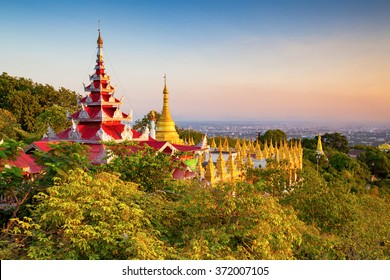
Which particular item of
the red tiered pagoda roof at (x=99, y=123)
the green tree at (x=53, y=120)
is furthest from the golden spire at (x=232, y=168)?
the green tree at (x=53, y=120)

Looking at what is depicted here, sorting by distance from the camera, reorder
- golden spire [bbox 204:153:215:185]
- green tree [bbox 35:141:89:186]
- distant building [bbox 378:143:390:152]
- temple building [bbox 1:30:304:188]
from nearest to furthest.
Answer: green tree [bbox 35:141:89:186]
golden spire [bbox 204:153:215:185]
temple building [bbox 1:30:304:188]
distant building [bbox 378:143:390:152]

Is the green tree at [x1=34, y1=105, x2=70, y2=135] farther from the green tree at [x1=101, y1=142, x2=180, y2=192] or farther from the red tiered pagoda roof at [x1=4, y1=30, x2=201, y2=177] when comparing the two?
the green tree at [x1=101, y1=142, x2=180, y2=192]

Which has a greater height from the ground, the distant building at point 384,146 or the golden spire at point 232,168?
the golden spire at point 232,168

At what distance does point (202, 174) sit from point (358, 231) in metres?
7.88

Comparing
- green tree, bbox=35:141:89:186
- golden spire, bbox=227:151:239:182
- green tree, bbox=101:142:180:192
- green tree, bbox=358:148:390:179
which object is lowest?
green tree, bbox=358:148:390:179

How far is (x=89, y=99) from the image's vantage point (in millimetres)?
21125

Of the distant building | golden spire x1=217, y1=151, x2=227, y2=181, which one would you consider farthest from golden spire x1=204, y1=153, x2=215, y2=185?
the distant building

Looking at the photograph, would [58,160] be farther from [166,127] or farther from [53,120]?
[53,120]

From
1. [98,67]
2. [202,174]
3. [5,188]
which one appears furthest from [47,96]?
[5,188]

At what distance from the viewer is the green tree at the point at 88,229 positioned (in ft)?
24.5

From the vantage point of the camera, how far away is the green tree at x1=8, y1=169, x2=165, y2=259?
7.47 m

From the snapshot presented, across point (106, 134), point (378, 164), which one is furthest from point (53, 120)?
point (378, 164)

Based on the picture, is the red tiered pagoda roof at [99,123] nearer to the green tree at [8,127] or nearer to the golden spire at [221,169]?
the golden spire at [221,169]

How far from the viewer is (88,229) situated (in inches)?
293
